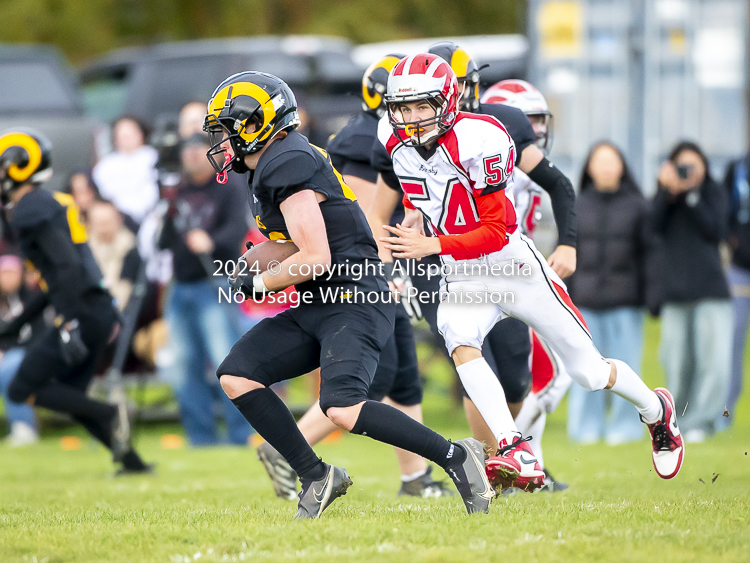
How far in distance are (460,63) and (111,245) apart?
563 cm

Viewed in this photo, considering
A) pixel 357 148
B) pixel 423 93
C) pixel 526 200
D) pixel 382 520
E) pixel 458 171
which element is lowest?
pixel 382 520

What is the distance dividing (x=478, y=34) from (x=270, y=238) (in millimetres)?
19288

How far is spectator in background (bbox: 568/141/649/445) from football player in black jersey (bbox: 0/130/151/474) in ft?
13.1

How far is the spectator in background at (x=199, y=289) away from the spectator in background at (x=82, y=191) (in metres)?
1.54

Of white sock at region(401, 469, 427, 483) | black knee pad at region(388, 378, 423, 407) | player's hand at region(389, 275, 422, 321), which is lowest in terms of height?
white sock at region(401, 469, 427, 483)

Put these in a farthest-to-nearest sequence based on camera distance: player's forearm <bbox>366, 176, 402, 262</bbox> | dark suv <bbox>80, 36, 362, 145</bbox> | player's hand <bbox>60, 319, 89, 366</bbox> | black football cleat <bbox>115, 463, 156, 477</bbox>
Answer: dark suv <bbox>80, 36, 362, 145</bbox> < black football cleat <bbox>115, 463, 156, 477</bbox> < player's hand <bbox>60, 319, 89, 366</bbox> < player's forearm <bbox>366, 176, 402, 262</bbox>

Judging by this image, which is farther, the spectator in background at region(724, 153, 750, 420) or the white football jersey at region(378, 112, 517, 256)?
the spectator in background at region(724, 153, 750, 420)

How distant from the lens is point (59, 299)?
739 cm

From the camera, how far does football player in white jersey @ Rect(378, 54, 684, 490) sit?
4844mm

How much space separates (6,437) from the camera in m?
10.9

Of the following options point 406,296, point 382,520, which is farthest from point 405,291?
point 382,520

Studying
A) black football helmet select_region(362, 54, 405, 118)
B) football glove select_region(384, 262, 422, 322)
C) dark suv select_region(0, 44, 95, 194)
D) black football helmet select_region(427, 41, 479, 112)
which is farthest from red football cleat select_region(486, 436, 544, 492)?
dark suv select_region(0, 44, 95, 194)

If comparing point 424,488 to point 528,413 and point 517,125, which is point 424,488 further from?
point 517,125

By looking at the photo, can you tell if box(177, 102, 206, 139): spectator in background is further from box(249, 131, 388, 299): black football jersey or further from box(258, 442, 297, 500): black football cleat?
box(249, 131, 388, 299): black football jersey
